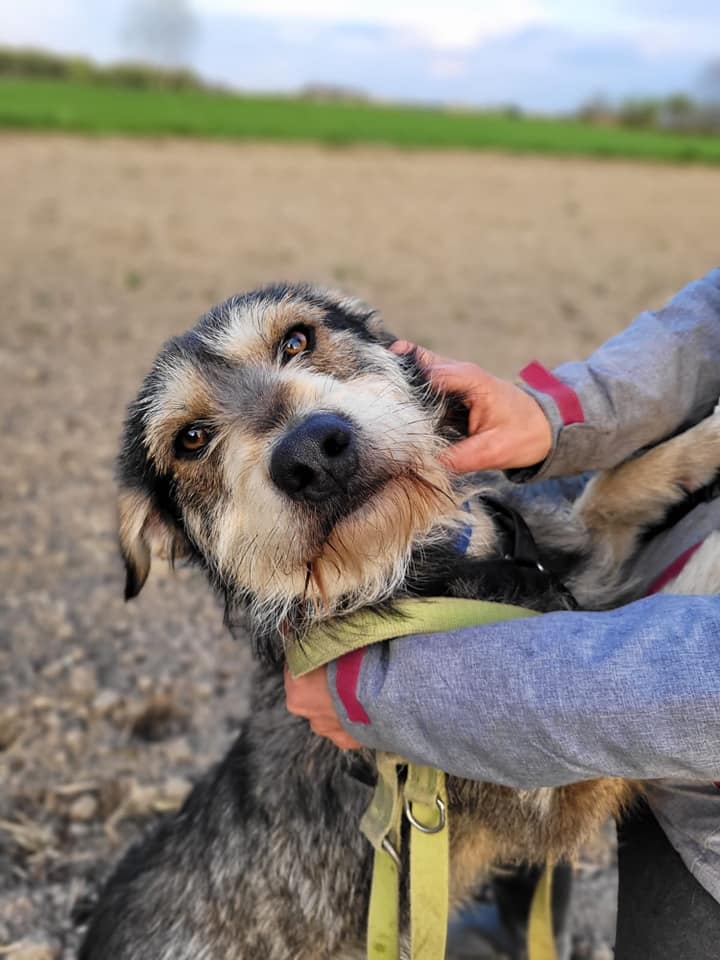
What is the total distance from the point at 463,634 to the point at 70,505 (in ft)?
13.4

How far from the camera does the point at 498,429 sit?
2432mm

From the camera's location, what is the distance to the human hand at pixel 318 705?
2.29 meters

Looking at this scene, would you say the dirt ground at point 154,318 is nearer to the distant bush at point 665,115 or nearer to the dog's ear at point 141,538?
the dog's ear at point 141,538

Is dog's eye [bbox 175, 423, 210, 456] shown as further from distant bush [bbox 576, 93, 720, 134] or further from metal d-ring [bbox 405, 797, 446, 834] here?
distant bush [bbox 576, 93, 720, 134]

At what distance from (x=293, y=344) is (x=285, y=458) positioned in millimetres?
675

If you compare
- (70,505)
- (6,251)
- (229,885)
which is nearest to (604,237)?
(6,251)

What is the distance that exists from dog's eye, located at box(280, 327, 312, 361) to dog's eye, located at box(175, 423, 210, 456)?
332mm

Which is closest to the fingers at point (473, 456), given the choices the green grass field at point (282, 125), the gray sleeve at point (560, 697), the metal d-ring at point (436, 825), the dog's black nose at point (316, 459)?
the dog's black nose at point (316, 459)

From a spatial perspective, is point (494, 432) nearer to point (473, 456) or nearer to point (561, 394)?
point (473, 456)

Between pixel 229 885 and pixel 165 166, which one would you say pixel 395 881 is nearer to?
pixel 229 885

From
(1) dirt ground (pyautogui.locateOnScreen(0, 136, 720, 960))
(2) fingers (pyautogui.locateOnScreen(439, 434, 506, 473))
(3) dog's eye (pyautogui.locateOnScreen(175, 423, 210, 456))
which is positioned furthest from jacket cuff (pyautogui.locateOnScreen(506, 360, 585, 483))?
(1) dirt ground (pyautogui.locateOnScreen(0, 136, 720, 960))

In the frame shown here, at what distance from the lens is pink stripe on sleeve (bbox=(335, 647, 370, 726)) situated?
6.97ft

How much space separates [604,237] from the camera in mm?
16031

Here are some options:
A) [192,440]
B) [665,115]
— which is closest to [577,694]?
[192,440]
